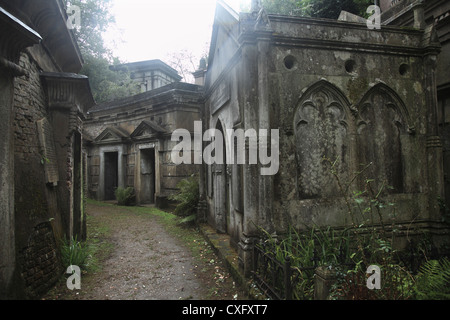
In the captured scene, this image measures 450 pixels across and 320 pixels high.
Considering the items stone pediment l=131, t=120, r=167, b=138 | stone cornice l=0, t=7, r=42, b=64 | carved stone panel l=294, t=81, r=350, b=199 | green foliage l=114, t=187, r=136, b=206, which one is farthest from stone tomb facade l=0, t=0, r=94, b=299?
green foliage l=114, t=187, r=136, b=206

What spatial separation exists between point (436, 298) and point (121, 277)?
510 cm

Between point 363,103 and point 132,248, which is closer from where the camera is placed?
point 363,103

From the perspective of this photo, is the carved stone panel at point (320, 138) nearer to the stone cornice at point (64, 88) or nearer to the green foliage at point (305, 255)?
the green foliage at point (305, 255)

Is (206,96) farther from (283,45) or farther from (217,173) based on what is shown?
(283,45)

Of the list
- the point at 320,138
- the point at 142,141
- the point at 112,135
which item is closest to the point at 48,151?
the point at 320,138

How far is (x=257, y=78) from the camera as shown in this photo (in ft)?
15.6

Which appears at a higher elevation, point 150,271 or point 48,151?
point 48,151

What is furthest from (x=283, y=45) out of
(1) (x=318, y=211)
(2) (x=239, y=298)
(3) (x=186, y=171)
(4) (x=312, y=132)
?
(3) (x=186, y=171)

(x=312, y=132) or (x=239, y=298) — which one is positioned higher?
(x=312, y=132)

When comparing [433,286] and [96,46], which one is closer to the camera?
[433,286]

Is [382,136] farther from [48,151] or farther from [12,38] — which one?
[48,151]

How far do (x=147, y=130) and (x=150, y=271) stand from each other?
8.96 meters

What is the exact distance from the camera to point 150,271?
5.63m
